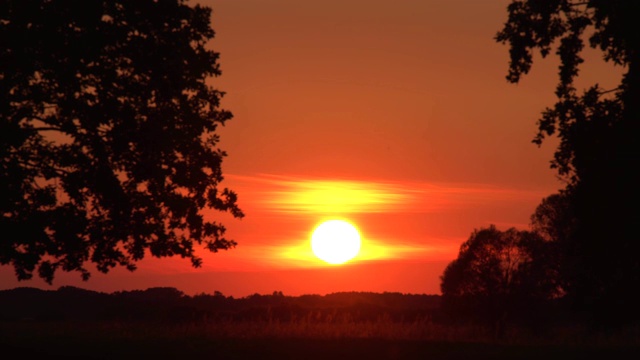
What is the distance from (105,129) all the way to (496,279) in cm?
3027

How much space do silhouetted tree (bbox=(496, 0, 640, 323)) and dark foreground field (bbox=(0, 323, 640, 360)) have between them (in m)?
6.44

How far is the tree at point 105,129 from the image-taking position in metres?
26.8

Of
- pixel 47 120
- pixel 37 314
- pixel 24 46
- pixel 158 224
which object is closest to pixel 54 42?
pixel 24 46

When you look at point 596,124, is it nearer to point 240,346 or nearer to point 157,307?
point 240,346

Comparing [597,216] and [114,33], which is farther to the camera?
[114,33]

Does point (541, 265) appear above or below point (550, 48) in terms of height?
below

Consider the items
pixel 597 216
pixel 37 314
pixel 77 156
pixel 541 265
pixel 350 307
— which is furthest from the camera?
pixel 350 307

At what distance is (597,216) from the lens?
2598cm

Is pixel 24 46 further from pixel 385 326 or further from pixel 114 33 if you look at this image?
pixel 385 326

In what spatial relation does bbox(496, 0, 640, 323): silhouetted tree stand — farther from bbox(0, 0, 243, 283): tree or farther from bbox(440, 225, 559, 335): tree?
bbox(440, 225, 559, 335): tree

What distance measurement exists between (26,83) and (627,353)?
894 inches

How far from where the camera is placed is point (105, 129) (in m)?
28.3

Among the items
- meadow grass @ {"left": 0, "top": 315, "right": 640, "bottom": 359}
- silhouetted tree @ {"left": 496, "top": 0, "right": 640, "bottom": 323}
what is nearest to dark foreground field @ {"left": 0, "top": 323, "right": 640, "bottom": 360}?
meadow grass @ {"left": 0, "top": 315, "right": 640, "bottom": 359}

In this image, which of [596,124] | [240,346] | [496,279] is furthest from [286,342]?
[496,279]
